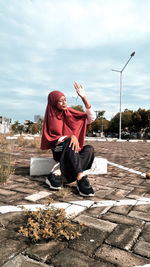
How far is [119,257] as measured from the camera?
57.2 inches

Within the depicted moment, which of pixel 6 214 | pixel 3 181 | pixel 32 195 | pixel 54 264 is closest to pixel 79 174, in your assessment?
pixel 32 195

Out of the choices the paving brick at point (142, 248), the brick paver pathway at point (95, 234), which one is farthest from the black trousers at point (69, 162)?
the paving brick at point (142, 248)

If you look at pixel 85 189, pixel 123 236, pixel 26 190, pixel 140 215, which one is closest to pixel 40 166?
pixel 26 190

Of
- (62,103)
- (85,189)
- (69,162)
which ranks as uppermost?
(62,103)

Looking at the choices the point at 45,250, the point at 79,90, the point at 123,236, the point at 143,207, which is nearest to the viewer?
the point at 45,250

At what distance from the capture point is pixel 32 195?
2744 millimetres

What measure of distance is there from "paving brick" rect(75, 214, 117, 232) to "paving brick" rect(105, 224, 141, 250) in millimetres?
59

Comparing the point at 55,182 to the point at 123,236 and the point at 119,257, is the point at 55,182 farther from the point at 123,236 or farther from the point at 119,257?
the point at 119,257

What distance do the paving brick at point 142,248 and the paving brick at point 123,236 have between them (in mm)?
45

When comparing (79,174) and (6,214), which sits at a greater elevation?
(79,174)

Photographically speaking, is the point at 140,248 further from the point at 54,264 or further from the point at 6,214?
the point at 6,214

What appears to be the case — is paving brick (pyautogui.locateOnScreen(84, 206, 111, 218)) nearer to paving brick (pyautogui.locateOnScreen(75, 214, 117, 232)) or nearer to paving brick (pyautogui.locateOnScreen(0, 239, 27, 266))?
paving brick (pyautogui.locateOnScreen(75, 214, 117, 232))

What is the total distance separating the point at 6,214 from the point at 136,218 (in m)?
1.30

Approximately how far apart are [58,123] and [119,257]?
2.29 m
